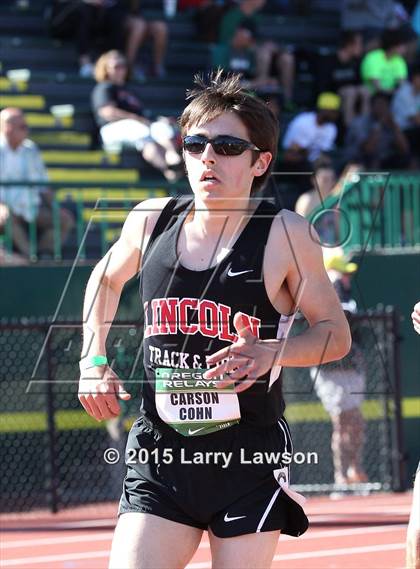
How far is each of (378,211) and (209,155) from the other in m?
8.60

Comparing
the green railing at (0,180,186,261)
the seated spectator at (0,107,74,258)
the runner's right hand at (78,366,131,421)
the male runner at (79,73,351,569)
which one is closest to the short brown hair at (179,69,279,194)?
the male runner at (79,73,351,569)

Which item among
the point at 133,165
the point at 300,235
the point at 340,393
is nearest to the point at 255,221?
the point at 300,235

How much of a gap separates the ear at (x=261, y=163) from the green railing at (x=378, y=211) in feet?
25.7

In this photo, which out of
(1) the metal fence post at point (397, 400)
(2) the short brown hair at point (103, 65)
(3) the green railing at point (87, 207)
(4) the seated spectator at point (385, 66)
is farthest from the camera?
(4) the seated spectator at point (385, 66)

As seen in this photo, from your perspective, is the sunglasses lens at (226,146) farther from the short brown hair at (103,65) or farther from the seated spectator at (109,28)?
the seated spectator at (109,28)

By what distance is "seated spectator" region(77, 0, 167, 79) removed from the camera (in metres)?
15.0

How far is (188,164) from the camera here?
427 centimetres

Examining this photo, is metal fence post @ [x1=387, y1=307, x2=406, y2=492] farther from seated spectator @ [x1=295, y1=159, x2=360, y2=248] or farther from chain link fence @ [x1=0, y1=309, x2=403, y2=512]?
seated spectator @ [x1=295, y1=159, x2=360, y2=248]

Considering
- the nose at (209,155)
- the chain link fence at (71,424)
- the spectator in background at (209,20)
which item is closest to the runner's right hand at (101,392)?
the nose at (209,155)

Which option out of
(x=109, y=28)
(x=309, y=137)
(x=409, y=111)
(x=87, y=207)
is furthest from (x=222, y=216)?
(x=409, y=111)

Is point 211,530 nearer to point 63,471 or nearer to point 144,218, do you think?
point 144,218

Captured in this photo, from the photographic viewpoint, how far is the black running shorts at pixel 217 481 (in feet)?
13.2

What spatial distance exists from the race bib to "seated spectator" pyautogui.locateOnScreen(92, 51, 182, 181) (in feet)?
29.9

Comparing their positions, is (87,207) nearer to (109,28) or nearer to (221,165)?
(109,28)
